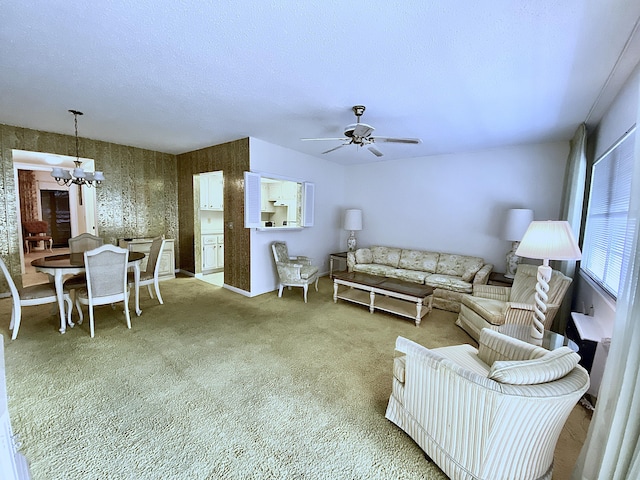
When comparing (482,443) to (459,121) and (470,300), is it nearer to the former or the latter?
(470,300)

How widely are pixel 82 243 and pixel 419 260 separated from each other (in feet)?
17.7

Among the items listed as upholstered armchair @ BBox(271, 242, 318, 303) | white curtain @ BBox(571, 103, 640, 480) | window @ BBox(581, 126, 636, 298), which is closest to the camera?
white curtain @ BBox(571, 103, 640, 480)

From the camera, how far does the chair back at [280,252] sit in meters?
4.64

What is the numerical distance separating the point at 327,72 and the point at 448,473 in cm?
280

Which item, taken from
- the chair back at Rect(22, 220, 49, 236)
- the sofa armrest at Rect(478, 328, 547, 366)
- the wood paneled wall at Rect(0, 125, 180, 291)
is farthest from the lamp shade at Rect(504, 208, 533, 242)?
the chair back at Rect(22, 220, 49, 236)

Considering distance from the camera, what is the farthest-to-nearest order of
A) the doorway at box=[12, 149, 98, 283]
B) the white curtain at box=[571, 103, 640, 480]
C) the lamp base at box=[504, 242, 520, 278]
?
the doorway at box=[12, 149, 98, 283], the lamp base at box=[504, 242, 520, 278], the white curtain at box=[571, 103, 640, 480]

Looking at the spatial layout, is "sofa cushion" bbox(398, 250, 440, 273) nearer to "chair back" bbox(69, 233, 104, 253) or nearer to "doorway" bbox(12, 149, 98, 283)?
"chair back" bbox(69, 233, 104, 253)

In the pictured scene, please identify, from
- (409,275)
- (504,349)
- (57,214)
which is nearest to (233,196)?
(409,275)

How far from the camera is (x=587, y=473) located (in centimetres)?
123

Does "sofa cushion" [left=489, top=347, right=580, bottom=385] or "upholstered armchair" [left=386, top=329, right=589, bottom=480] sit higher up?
"sofa cushion" [left=489, top=347, right=580, bottom=385]

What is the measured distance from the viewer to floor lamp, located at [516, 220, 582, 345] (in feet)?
6.70

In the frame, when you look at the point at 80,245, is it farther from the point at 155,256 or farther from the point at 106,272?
the point at 106,272

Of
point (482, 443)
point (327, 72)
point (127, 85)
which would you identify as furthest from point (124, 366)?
point (327, 72)

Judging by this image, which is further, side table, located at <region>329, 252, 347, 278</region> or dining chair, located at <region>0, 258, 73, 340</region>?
side table, located at <region>329, 252, 347, 278</region>
